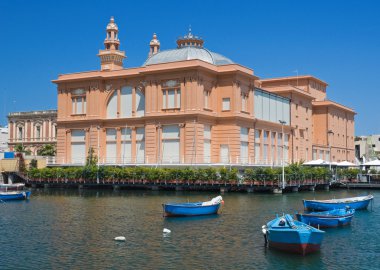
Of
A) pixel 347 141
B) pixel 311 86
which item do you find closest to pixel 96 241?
pixel 311 86

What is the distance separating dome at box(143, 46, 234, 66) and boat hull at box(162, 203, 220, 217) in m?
46.9

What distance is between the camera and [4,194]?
6488 centimetres

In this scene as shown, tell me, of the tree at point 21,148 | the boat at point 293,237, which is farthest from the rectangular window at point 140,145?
the boat at point 293,237

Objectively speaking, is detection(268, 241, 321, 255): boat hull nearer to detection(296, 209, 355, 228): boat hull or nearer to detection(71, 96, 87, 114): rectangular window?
detection(296, 209, 355, 228): boat hull

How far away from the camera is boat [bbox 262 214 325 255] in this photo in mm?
31062

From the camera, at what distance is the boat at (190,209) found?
156 ft

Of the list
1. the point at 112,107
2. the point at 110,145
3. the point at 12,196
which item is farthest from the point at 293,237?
the point at 112,107

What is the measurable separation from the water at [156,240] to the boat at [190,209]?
874mm

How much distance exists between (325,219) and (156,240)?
1269 cm

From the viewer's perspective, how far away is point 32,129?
473 feet

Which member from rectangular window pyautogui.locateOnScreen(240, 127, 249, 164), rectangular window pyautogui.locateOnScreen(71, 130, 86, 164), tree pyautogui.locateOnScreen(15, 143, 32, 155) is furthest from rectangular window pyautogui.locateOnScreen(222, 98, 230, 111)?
tree pyautogui.locateOnScreen(15, 143, 32, 155)

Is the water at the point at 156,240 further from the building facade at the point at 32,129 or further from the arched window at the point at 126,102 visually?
the building facade at the point at 32,129

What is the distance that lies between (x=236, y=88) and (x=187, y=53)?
10774 mm

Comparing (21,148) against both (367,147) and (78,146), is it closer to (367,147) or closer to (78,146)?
(78,146)
